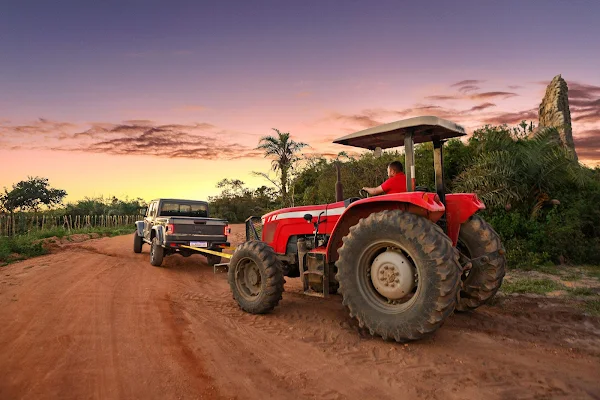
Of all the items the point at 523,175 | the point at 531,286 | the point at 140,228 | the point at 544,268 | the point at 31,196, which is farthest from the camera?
the point at 31,196

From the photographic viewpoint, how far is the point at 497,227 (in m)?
10.1

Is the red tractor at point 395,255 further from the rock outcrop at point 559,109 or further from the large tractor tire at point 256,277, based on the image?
the rock outcrop at point 559,109

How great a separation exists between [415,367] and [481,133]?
A: 976 centimetres

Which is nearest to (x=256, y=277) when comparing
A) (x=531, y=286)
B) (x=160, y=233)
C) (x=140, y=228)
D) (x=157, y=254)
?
(x=531, y=286)

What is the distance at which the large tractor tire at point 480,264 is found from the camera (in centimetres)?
491

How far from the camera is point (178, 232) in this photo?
394 inches

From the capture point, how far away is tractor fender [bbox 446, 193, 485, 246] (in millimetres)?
4926

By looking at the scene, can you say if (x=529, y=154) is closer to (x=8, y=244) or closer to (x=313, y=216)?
(x=313, y=216)

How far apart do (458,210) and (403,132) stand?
124cm

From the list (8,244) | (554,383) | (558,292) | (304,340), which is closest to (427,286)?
(554,383)

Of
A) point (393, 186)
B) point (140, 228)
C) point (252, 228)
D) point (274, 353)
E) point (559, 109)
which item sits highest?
point (559, 109)

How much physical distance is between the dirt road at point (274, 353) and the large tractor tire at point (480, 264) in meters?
0.33

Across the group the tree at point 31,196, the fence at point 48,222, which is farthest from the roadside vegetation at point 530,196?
the tree at point 31,196

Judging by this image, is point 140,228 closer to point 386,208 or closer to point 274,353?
point 274,353
